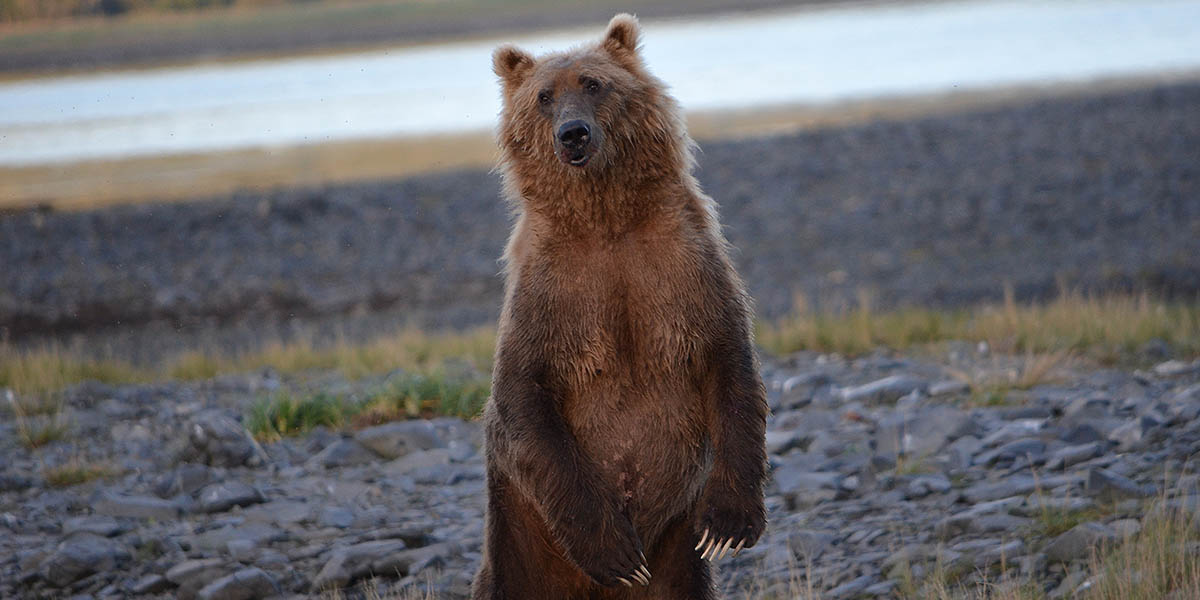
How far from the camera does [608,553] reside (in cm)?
427

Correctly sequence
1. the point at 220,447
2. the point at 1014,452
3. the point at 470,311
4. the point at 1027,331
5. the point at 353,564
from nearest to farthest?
the point at 353,564, the point at 1014,452, the point at 220,447, the point at 1027,331, the point at 470,311

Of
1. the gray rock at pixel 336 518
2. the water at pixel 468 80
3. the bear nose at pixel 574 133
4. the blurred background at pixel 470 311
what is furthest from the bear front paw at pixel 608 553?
the water at pixel 468 80

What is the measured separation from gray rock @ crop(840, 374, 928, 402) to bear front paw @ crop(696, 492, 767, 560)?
447cm

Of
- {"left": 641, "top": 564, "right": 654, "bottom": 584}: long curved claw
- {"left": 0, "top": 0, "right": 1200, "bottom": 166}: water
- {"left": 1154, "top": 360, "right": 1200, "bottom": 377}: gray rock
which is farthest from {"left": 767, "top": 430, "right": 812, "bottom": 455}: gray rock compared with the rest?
{"left": 0, "top": 0, "right": 1200, "bottom": 166}: water

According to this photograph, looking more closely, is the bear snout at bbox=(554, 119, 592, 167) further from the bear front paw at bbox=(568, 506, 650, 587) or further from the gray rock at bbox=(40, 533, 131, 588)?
the gray rock at bbox=(40, 533, 131, 588)

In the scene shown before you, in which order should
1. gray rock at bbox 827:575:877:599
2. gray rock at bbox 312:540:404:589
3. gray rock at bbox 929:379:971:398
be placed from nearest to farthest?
gray rock at bbox 827:575:877:599, gray rock at bbox 312:540:404:589, gray rock at bbox 929:379:971:398

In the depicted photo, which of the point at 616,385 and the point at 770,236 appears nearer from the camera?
the point at 616,385

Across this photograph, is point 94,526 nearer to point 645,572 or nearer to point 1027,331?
point 645,572

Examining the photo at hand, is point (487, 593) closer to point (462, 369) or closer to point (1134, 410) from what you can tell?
point (1134, 410)

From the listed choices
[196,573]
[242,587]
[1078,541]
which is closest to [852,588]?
[1078,541]

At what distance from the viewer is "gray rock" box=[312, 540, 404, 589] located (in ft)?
19.5

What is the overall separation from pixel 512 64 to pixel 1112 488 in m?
3.39

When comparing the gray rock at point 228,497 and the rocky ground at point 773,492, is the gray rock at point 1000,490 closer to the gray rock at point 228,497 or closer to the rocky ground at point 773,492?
the rocky ground at point 773,492

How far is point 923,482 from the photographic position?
655 cm
